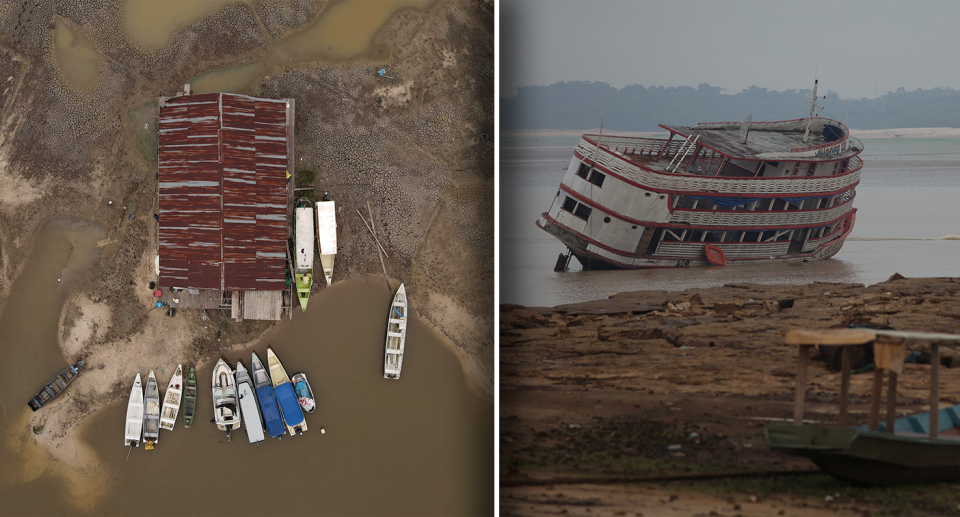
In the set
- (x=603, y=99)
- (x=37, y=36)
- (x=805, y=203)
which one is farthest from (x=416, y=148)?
(x=37, y=36)

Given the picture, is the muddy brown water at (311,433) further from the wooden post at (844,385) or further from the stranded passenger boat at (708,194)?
the wooden post at (844,385)

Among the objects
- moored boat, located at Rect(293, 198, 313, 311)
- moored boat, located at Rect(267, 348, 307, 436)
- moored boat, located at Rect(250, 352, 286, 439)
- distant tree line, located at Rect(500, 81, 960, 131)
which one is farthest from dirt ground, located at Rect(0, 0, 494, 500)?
distant tree line, located at Rect(500, 81, 960, 131)

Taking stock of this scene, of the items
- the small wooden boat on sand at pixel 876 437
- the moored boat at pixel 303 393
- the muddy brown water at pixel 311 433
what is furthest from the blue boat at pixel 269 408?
the small wooden boat on sand at pixel 876 437

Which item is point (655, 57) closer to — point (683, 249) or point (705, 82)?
point (705, 82)

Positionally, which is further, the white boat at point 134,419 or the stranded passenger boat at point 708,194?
the white boat at point 134,419

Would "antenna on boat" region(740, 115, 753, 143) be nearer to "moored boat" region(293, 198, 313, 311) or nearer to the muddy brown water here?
the muddy brown water

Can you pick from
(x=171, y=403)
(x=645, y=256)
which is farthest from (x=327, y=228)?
(x=645, y=256)

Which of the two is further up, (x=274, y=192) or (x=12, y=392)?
(x=274, y=192)
